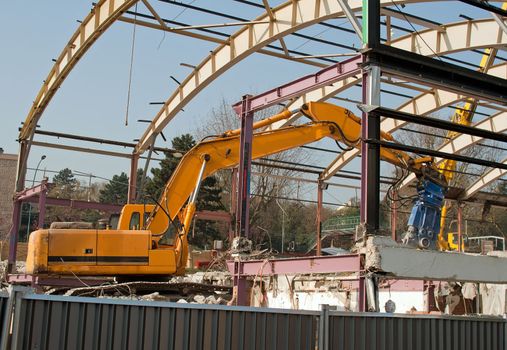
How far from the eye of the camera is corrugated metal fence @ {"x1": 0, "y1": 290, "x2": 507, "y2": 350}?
6.00 metres

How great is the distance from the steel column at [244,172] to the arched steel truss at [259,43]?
4156mm

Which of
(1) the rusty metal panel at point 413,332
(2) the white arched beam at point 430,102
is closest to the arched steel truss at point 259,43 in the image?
(2) the white arched beam at point 430,102

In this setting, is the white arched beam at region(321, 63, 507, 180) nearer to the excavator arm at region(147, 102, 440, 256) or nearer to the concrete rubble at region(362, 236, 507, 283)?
the excavator arm at region(147, 102, 440, 256)

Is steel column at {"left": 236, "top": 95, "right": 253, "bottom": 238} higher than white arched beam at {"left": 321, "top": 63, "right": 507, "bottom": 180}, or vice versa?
white arched beam at {"left": 321, "top": 63, "right": 507, "bottom": 180}

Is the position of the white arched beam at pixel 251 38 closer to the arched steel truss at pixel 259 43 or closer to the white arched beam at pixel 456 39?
the arched steel truss at pixel 259 43

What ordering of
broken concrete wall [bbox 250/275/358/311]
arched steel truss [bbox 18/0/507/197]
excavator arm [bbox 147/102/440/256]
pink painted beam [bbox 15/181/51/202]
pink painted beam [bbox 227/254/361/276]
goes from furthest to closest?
pink painted beam [bbox 15/181/51/202]
arched steel truss [bbox 18/0/507/197]
excavator arm [bbox 147/102/440/256]
broken concrete wall [bbox 250/275/358/311]
pink painted beam [bbox 227/254/361/276]

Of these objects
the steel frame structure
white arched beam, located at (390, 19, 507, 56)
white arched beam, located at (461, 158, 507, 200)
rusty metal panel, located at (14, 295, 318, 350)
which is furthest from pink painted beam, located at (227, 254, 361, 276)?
white arched beam, located at (461, 158, 507, 200)

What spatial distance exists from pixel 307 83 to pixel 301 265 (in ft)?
12.6

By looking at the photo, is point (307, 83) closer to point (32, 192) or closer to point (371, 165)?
point (371, 165)

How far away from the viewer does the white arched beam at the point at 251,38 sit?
1839 cm

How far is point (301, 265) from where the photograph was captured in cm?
1275

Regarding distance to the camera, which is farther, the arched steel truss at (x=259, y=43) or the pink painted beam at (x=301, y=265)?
the arched steel truss at (x=259, y=43)

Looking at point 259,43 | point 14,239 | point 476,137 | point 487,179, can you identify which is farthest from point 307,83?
point 487,179

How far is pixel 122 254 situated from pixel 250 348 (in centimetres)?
1026
